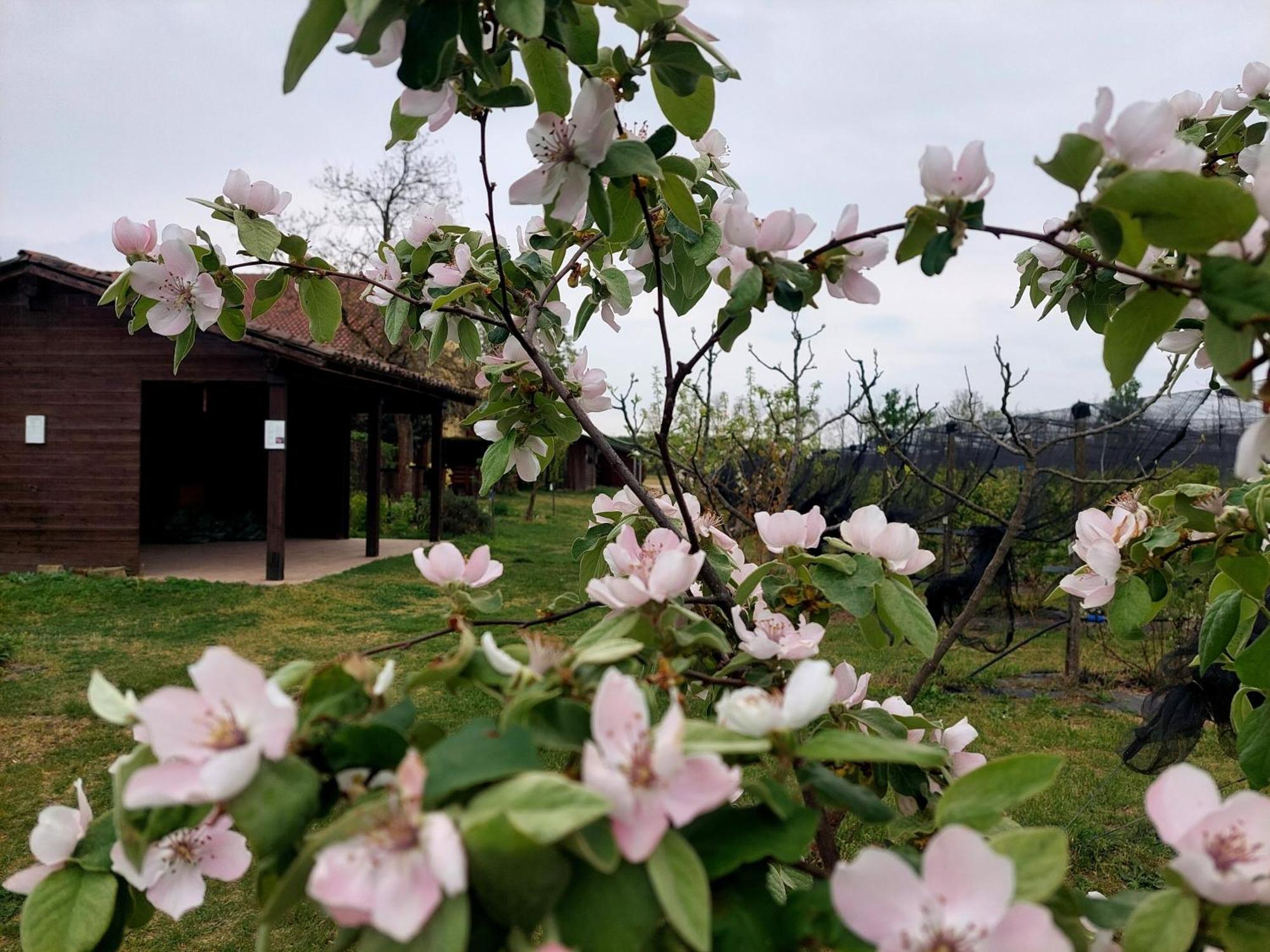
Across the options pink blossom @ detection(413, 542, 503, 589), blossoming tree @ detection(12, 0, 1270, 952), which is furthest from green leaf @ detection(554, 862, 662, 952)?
pink blossom @ detection(413, 542, 503, 589)

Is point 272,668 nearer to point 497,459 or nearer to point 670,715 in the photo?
point 497,459

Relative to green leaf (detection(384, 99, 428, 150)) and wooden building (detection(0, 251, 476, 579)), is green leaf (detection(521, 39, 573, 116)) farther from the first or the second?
wooden building (detection(0, 251, 476, 579))

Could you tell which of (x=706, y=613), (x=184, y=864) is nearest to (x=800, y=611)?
(x=184, y=864)

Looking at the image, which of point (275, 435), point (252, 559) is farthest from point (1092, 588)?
point (252, 559)

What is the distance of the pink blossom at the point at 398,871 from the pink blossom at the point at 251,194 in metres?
0.99

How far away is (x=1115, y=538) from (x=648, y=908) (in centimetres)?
86

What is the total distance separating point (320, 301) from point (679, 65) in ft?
2.36

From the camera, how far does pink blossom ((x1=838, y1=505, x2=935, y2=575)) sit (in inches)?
35.2

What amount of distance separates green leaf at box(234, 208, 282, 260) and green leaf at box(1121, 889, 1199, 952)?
1152 millimetres

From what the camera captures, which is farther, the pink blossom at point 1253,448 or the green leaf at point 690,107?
the green leaf at point 690,107

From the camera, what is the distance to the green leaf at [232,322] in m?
1.20

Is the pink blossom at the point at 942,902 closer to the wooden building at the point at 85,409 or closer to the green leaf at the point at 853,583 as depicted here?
the green leaf at the point at 853,583

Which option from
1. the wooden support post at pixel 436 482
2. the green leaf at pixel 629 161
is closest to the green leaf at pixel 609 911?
the green leaf at pixel 629 161

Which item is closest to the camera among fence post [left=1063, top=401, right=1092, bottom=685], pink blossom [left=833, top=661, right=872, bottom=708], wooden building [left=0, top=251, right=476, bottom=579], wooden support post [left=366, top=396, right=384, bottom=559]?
pink blossom [left=833, top=661, right=872, bottom=708]
